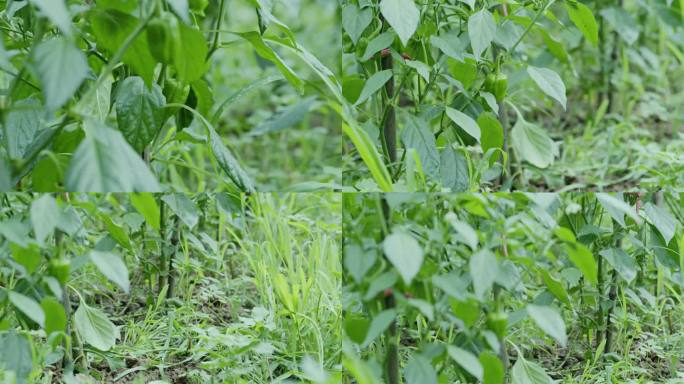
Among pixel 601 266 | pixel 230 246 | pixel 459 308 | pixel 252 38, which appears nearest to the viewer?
pixel 459 308

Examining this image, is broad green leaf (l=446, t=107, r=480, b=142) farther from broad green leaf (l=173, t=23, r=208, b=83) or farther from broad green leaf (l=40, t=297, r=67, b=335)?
broad green leaf (l=40, t=297, r=67, b=335)

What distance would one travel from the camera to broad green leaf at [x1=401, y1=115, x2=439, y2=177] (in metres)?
1.45

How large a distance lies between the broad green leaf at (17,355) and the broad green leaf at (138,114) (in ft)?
0.98

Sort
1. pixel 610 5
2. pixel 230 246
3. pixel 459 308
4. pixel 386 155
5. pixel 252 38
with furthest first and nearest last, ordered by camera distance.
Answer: pixel 610 5, pixel 230 246, pixel 386 155, pixel 252 38, pixel 459 308

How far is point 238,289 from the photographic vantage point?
5.33 ft

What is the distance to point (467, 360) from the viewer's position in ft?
3.72

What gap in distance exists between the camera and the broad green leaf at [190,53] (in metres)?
1.18

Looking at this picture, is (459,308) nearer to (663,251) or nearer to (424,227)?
(424,227)

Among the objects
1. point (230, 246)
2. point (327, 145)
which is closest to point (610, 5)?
point (327, 145)

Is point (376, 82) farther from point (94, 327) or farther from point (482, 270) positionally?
point (94, 327)

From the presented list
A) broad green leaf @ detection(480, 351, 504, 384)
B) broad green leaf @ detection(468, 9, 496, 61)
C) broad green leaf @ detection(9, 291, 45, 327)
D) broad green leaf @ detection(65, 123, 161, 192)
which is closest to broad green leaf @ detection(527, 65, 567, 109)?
broad green leaf @ detection(468, 9, 496, 61)

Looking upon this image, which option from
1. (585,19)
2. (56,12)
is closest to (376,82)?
(585,19)

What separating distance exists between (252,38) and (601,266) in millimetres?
659

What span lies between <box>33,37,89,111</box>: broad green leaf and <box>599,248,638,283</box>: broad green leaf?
0.82 meters
